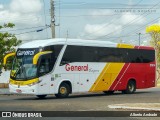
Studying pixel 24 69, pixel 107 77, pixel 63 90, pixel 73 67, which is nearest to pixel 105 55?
pixel 107 77

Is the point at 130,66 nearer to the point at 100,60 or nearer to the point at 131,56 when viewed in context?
the point at 131,56

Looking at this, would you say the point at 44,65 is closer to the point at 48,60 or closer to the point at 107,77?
the point at 48,60

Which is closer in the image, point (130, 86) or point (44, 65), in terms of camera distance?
point (44, 65)

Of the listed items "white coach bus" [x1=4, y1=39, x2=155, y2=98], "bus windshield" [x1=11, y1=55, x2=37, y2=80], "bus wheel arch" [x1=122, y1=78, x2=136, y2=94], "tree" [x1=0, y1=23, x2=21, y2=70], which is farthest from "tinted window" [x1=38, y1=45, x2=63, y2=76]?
"tree" [x1=0, y1=23, x2=21, y2=70]

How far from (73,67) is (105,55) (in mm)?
3201

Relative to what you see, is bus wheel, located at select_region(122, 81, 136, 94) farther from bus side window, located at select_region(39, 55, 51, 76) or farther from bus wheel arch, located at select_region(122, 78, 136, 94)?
bus side window, located at select_region(39, 55, 51, 76)

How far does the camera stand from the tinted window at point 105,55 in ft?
88.7

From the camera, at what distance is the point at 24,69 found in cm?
2561

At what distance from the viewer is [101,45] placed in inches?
1156

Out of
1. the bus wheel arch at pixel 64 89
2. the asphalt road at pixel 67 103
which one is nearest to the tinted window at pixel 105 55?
the bus wheel arch at pixel 64 89

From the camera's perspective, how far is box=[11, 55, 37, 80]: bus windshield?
25.4 meters

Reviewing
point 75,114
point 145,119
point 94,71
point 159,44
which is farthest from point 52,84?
point 159,44

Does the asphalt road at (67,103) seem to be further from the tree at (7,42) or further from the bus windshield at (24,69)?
the tree at (7,42)

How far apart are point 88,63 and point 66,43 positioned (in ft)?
7.76
